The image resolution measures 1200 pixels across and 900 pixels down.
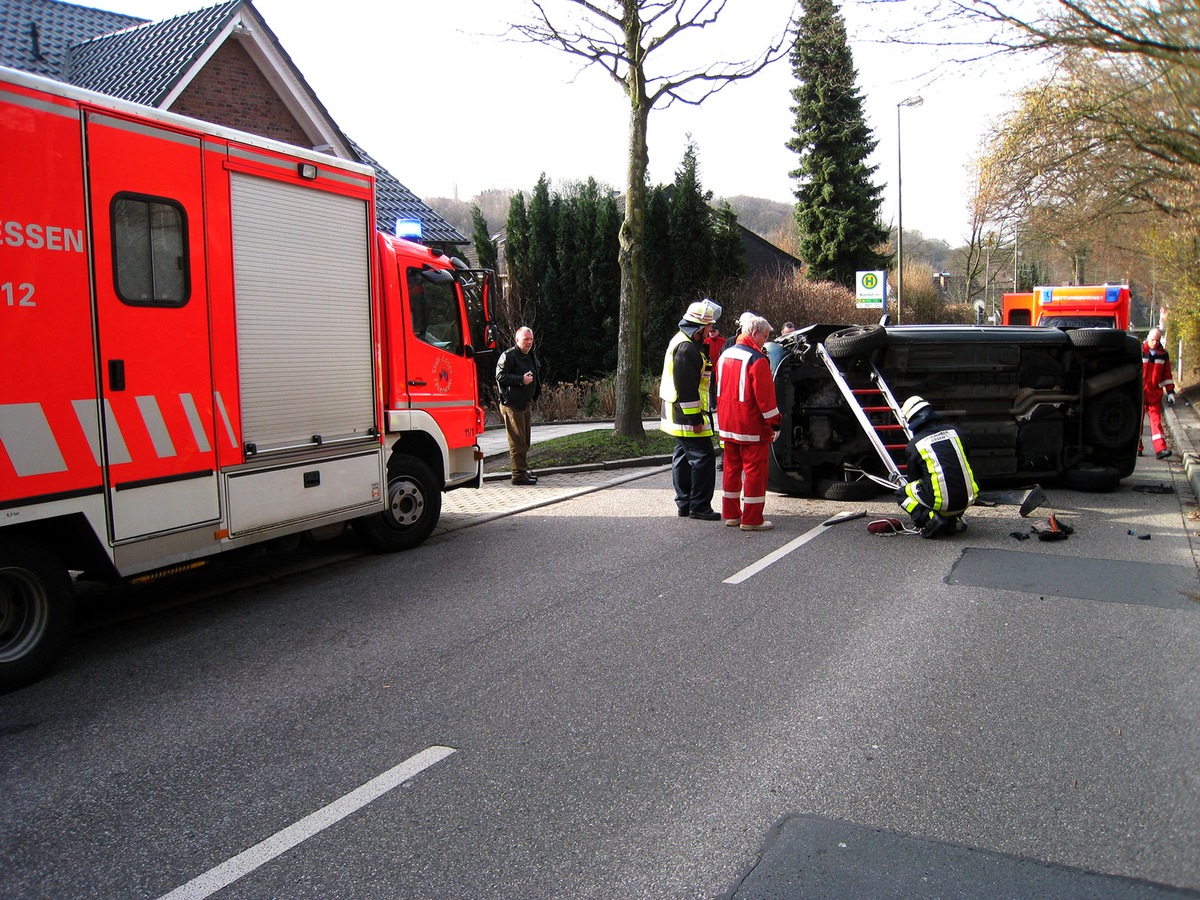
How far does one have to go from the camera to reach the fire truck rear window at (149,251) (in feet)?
18.1

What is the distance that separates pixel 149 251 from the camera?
5703 mm

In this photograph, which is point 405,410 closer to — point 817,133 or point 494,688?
point 494,688

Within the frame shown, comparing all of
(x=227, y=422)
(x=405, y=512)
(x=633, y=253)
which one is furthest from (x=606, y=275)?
(x=227, y=422)

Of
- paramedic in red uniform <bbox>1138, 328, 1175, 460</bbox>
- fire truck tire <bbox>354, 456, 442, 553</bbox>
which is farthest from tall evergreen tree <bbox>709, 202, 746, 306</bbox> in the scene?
fire truck tire <bbox>354, 456, 442, 553</bbox>

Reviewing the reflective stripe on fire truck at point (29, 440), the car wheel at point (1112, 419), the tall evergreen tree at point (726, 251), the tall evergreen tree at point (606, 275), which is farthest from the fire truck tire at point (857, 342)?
the tall evergreen tree at point (726, 251)

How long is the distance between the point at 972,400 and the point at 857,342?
1.54 meters

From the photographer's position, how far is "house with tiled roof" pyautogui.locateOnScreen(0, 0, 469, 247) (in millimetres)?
16062

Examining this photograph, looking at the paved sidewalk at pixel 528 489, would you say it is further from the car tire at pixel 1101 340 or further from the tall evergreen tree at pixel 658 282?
the tall evergreen tree at pixel 658 282

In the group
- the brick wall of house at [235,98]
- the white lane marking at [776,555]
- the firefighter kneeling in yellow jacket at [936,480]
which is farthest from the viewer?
the brick wall of house at [235,98]

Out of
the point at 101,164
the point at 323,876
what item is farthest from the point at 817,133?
the point at 323,876

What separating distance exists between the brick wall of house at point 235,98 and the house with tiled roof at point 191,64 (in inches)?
0.7

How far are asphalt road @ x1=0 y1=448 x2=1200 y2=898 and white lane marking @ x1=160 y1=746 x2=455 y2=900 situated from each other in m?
0.02

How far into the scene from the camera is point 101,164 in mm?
5375

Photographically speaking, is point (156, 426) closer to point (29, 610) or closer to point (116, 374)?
point (116, 374)
